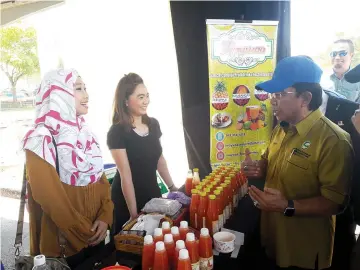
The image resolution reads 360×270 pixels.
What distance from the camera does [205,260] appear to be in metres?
1.17

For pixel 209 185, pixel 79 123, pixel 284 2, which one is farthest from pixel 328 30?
pixel 79 123

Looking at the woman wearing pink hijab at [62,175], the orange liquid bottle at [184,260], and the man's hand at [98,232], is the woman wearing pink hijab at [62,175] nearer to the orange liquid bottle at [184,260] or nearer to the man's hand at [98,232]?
the man's hand at [98,232]

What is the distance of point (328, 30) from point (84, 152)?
2.29m

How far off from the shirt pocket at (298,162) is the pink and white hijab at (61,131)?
1.03 m

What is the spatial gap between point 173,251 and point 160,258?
86 mm

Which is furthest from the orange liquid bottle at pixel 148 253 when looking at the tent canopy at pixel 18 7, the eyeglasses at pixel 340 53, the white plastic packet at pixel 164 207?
the eyeglasses at pixel 340 53

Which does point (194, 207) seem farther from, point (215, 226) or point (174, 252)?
point (174, 252)

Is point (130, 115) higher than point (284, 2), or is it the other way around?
point (284, 2)

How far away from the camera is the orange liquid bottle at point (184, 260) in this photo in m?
1.03

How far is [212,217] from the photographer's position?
4.79 feet

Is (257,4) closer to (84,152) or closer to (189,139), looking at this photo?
(189,139)

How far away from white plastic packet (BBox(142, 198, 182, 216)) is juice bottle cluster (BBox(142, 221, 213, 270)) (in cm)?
29

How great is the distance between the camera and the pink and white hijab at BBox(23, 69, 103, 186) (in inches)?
55.5

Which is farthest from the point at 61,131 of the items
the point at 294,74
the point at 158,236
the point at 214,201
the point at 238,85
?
the point at 238,85
